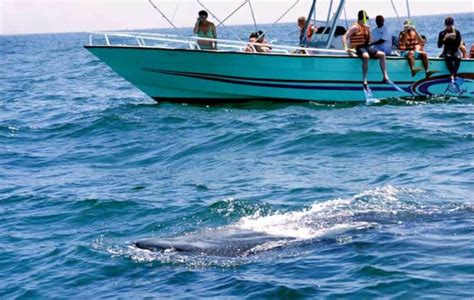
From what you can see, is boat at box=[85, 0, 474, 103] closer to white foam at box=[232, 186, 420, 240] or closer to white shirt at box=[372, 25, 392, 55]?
white shirt at box=[372, 25, 392, 55]

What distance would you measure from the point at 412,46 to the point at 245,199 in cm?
1071

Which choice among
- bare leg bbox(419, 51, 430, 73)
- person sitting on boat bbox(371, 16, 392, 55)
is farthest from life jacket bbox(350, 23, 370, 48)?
bare leg bbox(419, 51, 430, 73)

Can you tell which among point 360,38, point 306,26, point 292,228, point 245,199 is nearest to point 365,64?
point 360,38

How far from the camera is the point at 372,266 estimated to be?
9750 millimetres

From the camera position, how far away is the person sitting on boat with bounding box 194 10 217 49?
2248cm

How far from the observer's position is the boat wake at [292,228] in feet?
34.3

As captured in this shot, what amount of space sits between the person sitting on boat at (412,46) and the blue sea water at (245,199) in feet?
3.38

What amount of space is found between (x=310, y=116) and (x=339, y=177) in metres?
6.66

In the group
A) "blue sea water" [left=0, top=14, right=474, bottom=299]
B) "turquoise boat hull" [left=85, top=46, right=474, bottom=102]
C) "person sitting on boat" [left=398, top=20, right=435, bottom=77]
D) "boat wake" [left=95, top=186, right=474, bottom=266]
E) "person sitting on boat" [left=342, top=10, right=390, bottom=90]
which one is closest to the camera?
"blue sea water" [left=0, top=14, right=474, bottom=299]

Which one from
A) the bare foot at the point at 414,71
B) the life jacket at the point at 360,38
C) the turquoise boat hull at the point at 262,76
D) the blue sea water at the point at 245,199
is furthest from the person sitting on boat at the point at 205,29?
the bare foot at the point at 414,71

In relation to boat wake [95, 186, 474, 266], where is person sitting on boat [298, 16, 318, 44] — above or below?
above

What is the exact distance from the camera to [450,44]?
882 inches

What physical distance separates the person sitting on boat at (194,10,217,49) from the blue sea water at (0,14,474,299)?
1609 millimetres

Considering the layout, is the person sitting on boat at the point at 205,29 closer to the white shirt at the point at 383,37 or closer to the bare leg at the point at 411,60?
the white shirt at the point at 383,37
